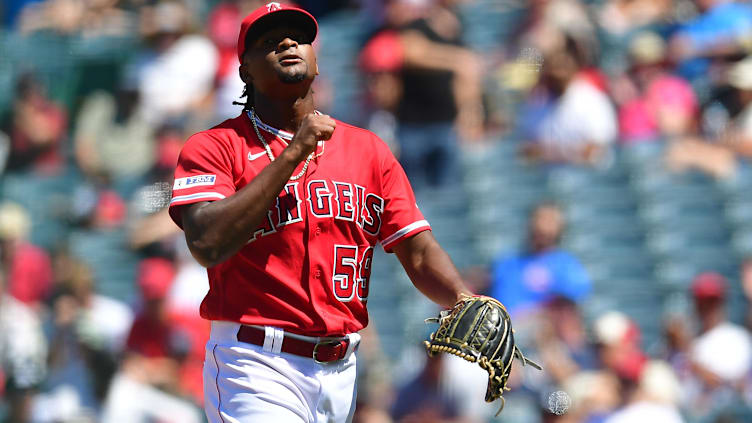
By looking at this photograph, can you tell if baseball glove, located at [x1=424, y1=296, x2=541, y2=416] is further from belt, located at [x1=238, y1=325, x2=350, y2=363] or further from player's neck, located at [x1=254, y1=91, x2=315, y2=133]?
player's neck, located at [x1=254, y1=91, x2=315, y2=133]

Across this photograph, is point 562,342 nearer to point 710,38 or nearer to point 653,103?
point 653,103

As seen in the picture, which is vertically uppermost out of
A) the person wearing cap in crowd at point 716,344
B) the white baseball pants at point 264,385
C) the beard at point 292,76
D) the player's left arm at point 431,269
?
the beard at point 292,76

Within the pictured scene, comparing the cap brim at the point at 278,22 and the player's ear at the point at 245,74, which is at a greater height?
the cap brim at the point at 278,22

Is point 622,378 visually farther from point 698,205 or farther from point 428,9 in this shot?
point 428,9

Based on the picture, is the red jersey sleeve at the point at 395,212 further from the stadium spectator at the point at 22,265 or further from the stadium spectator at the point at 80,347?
the stadium spectator at the point at 22,265

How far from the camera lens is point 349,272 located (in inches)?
120

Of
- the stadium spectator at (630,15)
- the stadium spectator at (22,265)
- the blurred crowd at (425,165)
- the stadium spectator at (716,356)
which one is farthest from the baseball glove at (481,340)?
the stadium spectator at (22,265)

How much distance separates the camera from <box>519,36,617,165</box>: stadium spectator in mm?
7113

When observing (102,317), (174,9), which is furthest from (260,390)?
(174,9)

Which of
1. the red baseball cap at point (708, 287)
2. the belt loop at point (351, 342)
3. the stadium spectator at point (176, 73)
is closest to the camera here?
the belt loop at point (351, 342)

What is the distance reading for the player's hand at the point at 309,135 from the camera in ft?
9.00

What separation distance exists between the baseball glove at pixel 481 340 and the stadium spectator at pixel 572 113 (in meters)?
4.42

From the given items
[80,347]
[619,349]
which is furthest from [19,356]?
[619,349]

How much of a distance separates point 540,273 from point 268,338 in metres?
3.70
